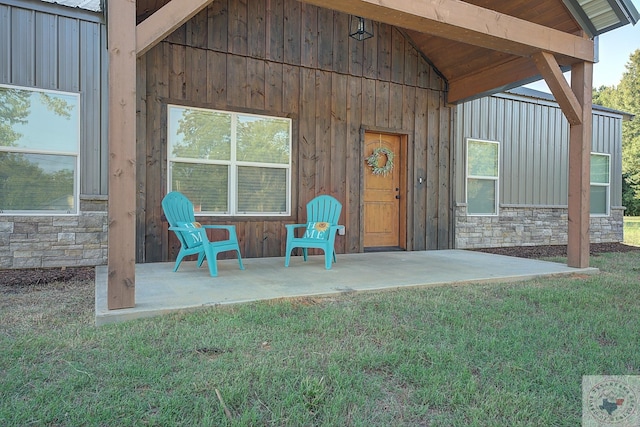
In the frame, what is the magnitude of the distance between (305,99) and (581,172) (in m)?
3.57

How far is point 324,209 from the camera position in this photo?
505 centimetres

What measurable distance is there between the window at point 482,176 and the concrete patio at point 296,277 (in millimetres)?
1747

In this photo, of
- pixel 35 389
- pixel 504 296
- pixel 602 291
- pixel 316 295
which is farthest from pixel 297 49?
pixel 35 389

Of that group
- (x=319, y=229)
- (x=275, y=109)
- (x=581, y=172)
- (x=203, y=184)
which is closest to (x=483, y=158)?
(x=581, y=172)

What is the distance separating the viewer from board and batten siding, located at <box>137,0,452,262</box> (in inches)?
187

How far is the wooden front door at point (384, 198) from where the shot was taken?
616 centimetres

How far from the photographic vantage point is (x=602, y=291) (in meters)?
3.56

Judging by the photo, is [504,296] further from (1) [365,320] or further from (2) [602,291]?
(1) [365,320]

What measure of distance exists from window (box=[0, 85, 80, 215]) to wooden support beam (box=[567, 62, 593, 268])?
18.9ft

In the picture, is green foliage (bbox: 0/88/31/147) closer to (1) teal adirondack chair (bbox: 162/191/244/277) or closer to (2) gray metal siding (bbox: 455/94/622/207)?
(1) teal adirondack chair (bbox: 162/191/244/277)

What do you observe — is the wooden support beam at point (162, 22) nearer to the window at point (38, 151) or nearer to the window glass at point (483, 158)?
the window at point (38, 151)

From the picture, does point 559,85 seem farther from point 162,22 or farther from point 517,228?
point 162,22

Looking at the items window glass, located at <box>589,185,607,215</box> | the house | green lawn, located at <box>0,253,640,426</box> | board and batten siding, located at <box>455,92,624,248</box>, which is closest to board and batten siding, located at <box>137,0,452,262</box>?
the house

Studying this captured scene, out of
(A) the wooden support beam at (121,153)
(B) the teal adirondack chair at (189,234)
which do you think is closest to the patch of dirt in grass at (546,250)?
(B) the teal adirondack chair at (189,234)
